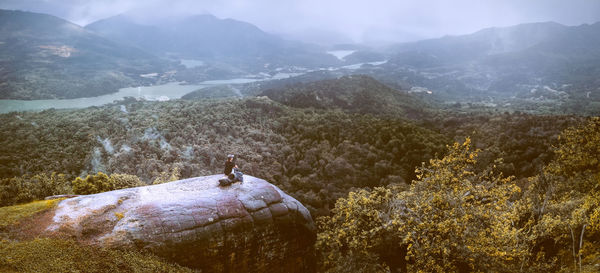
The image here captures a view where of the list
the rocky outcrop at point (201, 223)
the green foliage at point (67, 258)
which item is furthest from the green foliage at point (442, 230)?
the green foliage at point (67, 258)

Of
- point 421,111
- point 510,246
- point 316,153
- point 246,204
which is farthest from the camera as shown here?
point 421,111

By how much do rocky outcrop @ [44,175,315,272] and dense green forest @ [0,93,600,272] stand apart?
5.73 metres

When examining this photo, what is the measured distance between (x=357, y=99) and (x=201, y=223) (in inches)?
4131

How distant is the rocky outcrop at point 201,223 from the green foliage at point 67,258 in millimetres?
655

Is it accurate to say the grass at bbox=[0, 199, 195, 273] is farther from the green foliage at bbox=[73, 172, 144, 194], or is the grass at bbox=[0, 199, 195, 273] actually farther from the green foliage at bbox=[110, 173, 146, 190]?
the green foliage at bbox=[110, 173, 146, 190]

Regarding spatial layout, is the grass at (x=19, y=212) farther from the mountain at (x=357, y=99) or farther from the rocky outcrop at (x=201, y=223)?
the mountain at (x=357, y=99)

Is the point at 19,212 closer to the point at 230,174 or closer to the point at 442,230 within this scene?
the point at 230,174

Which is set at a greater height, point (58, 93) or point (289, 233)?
point (58, 93)

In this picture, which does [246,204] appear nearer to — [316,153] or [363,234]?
[363,234]

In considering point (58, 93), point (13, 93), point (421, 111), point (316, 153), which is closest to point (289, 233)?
point (316, 153)

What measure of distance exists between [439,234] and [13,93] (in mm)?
164034

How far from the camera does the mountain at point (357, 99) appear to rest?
10694cm

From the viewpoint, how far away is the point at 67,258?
46.7 ft

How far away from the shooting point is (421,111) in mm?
109812
